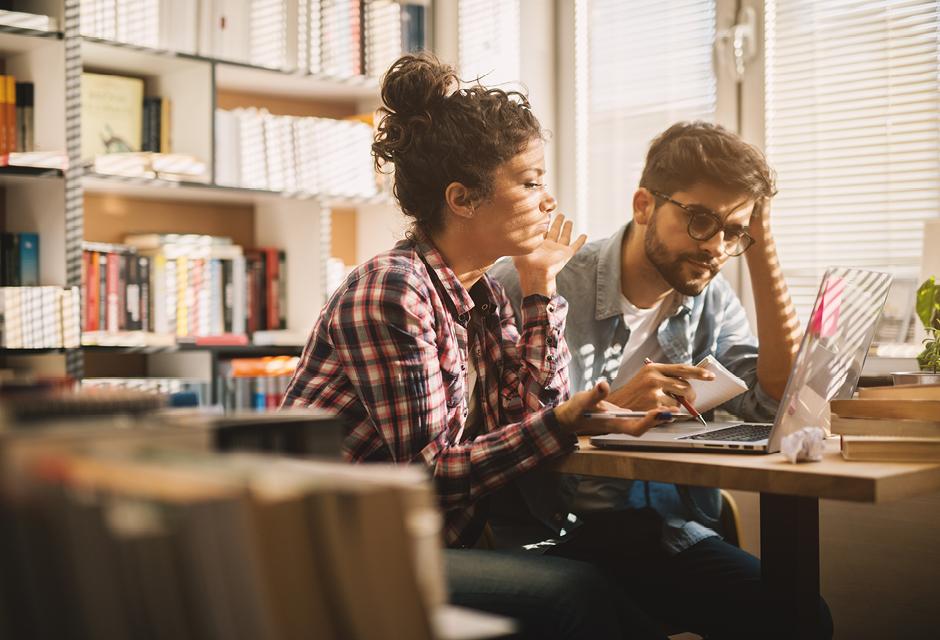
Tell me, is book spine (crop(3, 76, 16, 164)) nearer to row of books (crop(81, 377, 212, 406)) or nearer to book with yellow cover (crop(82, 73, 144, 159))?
book with yellow cover (crop(82, 73, 144, 159))

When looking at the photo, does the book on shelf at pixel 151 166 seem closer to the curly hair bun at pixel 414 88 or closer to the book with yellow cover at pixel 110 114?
the book with yellow cover at pixel 110 114

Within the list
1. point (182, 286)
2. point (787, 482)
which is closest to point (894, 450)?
point (787, 482)

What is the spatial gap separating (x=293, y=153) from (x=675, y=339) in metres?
1.59

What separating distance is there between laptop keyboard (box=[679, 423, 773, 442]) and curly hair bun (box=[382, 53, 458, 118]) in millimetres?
683

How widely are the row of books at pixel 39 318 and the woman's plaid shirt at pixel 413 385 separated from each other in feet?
4.20

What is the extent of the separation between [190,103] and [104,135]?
0.26 m

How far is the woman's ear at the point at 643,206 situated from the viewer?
2.03 m

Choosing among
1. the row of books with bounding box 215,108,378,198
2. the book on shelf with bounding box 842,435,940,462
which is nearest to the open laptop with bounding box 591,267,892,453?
the book on shelf with bounding box 842,435,940,462

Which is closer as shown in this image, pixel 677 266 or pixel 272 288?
pixel 677 266

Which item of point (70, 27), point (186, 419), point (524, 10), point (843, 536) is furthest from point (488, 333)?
point (524, 10)

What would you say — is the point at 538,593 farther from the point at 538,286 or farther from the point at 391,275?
the point at 538,286

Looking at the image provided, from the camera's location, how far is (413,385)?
1351mm

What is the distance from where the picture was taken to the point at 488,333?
1723mm

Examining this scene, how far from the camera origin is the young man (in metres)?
1.69
